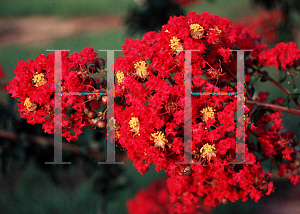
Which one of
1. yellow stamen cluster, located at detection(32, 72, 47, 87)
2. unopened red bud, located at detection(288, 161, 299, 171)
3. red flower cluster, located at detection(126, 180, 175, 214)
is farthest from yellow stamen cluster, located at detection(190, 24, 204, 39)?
red flower cluster, located at detection(126, 180, 175, 214)

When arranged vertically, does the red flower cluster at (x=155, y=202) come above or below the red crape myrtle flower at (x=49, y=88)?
below

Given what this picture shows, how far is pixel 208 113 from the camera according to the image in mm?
762

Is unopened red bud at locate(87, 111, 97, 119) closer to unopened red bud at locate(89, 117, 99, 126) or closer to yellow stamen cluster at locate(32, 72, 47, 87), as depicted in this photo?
unopened red bud at locate(89, 117, 99, 126)

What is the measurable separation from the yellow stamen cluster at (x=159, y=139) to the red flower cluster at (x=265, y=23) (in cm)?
182

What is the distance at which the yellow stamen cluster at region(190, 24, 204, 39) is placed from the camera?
0.79m

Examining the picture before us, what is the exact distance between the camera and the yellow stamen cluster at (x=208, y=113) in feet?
2.50

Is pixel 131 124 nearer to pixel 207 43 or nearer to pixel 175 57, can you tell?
pixel 175 57

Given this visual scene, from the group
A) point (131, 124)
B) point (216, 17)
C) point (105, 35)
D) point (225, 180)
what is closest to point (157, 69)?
point (131, 124)

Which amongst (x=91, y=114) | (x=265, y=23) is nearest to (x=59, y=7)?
(x=91, y=114)

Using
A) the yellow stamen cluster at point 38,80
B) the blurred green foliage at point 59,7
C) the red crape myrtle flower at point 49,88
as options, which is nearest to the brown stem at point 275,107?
the red crape myrtle flower at point 49,88

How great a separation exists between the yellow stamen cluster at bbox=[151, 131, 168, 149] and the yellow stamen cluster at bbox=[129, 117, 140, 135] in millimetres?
54

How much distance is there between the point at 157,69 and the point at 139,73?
0.19 feet

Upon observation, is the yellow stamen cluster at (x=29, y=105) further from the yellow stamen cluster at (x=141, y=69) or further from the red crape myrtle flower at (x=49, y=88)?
the yellow stamen cluster at (x=141, y=69)

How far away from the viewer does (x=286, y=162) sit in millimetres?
1103
